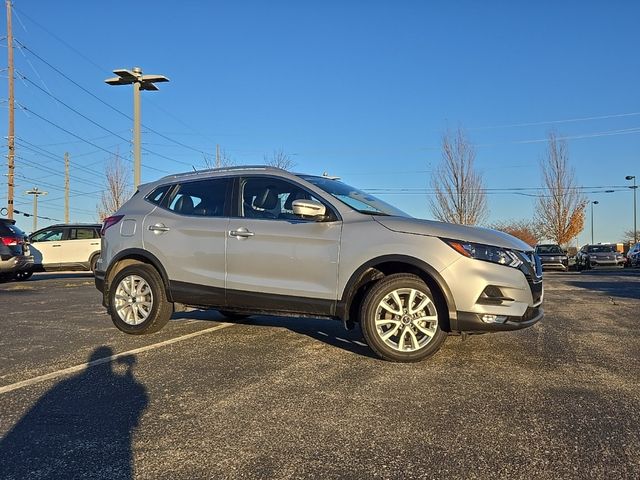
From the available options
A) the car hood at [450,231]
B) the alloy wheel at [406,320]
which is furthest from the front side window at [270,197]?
the alloy wheel at [406,320]

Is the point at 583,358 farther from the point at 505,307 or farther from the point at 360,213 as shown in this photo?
the point at 360,213

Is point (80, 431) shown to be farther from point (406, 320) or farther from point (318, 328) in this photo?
point (318, 328)

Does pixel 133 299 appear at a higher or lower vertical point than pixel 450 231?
lower

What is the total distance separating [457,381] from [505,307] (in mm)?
873

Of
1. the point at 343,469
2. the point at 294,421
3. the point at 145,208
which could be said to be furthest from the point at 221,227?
the point at 343,469

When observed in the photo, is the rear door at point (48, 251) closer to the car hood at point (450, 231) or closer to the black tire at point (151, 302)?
the black tire at point (151, 302)

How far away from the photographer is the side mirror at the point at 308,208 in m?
4.97

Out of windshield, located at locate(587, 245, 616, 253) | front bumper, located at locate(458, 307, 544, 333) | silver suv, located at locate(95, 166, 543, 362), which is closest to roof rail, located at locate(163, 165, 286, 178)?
silver suv, located at locate(95, 166, 543, 362)

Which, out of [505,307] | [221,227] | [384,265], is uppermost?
[221,227]

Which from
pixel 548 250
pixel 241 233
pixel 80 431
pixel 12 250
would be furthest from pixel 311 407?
pixel 548 250

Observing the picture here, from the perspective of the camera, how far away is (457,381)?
4133mm

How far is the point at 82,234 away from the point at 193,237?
46.5 ft

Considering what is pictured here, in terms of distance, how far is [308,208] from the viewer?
499 cm

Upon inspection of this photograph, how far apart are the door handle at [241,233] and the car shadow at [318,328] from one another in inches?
54.7
